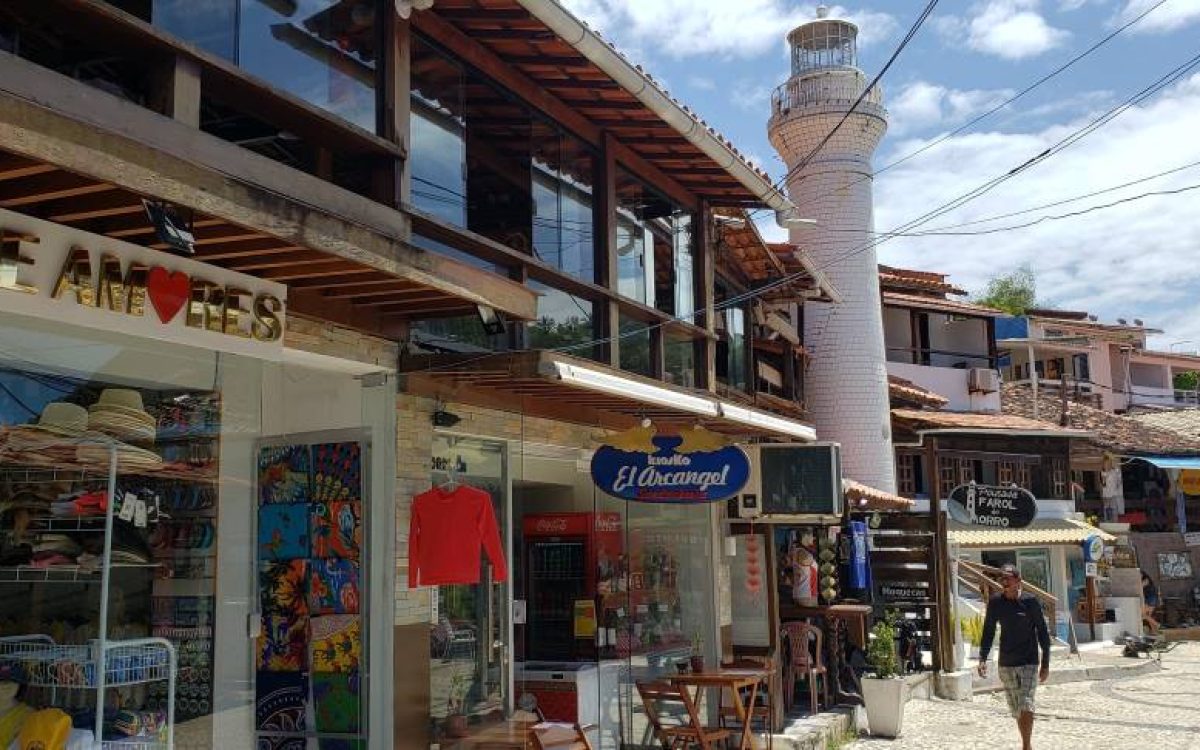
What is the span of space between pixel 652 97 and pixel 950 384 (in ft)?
74.0

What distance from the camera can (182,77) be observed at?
216 inches

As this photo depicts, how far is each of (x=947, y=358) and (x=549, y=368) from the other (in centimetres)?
2577

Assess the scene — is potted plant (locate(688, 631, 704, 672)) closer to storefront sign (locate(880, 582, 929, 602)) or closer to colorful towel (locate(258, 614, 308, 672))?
colorful towel (locate(258, 614, 308, 672))

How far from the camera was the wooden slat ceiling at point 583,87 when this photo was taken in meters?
7.89

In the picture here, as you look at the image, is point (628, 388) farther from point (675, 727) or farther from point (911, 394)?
point (911, 394)

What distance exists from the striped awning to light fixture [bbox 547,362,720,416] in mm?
17231

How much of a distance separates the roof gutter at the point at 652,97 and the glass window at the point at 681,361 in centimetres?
184

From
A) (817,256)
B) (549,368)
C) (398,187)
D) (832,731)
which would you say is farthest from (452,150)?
(817,256)

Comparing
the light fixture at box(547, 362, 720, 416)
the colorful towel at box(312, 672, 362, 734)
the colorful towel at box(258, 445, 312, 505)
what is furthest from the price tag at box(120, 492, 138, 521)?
the light fixture at box(547, 362, 720, 416)

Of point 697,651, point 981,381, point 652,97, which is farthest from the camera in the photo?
point 981,381

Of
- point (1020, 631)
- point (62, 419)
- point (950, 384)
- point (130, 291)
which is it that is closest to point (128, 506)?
point (62, 419)

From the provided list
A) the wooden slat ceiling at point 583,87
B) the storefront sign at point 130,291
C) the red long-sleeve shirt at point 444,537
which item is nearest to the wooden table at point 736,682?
the red long-sleeve shirt at point 444,537

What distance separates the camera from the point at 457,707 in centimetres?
800

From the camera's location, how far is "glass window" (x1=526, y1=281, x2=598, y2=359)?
358 inches
